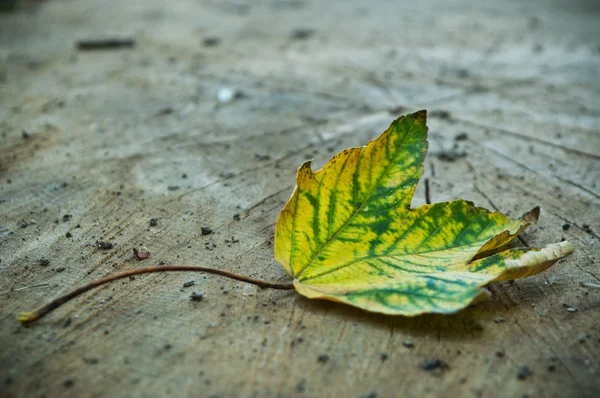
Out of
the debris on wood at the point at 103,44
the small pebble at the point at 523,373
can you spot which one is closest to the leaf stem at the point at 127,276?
the small pebble at the point at 523,373

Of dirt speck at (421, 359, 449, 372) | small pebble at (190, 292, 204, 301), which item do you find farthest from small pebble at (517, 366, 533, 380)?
small pebble at (190, 292, 204, 301)

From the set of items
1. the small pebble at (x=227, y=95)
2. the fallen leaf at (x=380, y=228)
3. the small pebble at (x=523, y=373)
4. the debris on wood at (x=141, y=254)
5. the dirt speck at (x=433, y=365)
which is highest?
the fallen leaf at (x=380, y=228)

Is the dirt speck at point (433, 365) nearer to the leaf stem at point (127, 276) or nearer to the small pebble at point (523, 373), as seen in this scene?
the small pebble at point (523, 373)

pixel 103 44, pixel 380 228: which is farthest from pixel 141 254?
pixel 103 44

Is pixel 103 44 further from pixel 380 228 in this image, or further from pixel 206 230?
pixel 380 228

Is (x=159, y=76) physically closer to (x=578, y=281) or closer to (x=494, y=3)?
(x=578, y=281)
